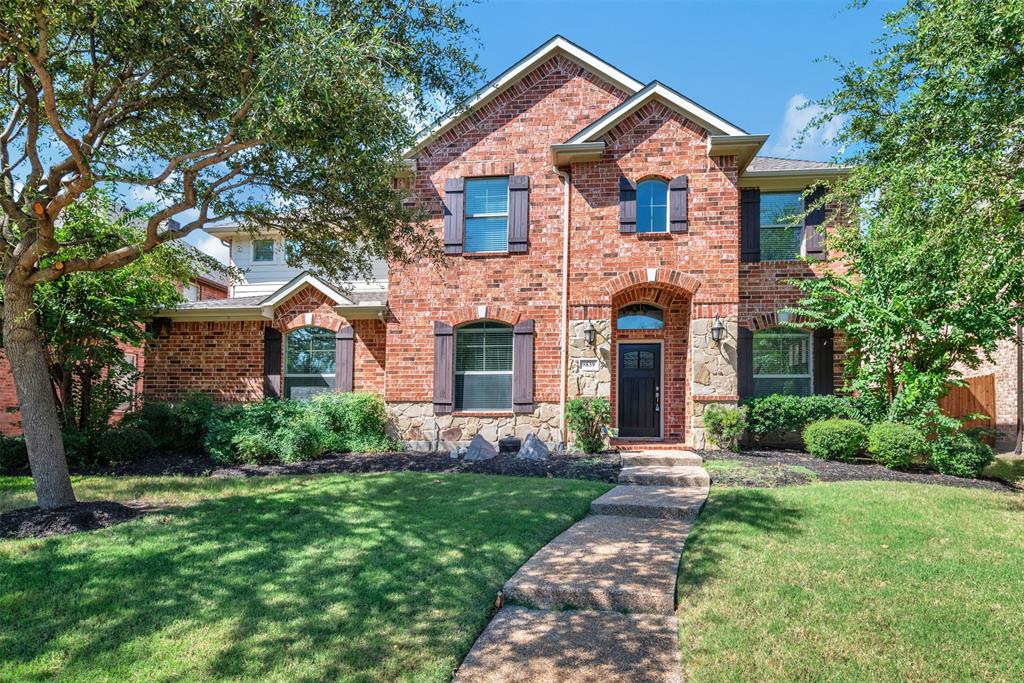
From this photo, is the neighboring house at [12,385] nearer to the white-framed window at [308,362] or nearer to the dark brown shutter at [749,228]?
the white-framed window at [308,362]

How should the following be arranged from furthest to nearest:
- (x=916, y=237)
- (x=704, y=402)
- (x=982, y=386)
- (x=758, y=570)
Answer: (x=982, y=386) < (x=704, y=402) < (x=916, y=237) < (x=758, y=570)

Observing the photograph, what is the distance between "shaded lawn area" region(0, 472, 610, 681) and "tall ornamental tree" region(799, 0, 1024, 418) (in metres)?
4.88

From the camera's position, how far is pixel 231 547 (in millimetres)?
5012

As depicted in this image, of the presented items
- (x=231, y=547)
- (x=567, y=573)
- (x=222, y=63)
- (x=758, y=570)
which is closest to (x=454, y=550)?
(x=567, y=573)

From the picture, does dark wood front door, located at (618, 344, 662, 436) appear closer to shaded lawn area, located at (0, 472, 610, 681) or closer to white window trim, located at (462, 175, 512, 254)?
white window trim, located at (462, 175, 512, 254)

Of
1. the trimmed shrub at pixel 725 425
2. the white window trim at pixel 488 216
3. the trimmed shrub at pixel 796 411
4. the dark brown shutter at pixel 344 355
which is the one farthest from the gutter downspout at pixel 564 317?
the dark brown shutter at pixel 344 355

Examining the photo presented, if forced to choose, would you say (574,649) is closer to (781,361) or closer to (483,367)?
(483,367)

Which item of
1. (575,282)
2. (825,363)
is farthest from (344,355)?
(825,363)

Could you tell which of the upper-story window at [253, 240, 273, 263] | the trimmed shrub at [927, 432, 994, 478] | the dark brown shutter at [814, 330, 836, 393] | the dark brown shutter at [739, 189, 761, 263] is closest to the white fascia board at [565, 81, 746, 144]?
the dark brown shutter at [739, 189, 761, 263]

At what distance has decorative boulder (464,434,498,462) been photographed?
9.93m

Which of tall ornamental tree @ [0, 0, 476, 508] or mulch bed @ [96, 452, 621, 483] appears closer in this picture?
tall ornamental tree @ [0, 0, 476, 508]

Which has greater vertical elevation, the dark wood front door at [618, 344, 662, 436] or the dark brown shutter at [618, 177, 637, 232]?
the dark brown shutter at [618, 177, 637, 232]

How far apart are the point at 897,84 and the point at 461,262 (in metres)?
7.48

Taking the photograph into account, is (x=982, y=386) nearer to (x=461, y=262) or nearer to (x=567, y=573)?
(x=461, y=262)
